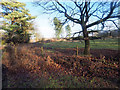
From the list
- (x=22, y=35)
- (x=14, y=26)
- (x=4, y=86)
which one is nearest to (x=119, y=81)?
(x=4, y=86)

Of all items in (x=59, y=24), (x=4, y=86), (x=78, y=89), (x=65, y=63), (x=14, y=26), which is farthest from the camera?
(x=14, y=26)

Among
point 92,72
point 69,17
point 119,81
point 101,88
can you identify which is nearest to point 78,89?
point 101,88

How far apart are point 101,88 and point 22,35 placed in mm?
11764

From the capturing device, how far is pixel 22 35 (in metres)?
10.5

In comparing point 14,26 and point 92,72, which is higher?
point 14,26

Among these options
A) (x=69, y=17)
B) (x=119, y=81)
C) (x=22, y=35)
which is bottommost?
(x=119, y=81)

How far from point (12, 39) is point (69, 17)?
848cm

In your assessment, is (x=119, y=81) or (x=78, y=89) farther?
(x=119, y=81)

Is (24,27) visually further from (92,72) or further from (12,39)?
(92,72)

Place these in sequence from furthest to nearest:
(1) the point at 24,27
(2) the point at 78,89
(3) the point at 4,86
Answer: (1) the point at 24,27
(3) the point at 4,86
(2) the point at 78,89

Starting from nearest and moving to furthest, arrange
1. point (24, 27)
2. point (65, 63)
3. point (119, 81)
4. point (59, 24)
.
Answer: point (119, 81) < point (65, 63) < point (59, 24) < point (24, 27)

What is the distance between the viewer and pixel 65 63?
5.75 m

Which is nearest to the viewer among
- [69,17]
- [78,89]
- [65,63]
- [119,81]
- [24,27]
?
[78,89]

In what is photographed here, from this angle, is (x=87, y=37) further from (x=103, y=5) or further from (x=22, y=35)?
(x=22, y=35)
